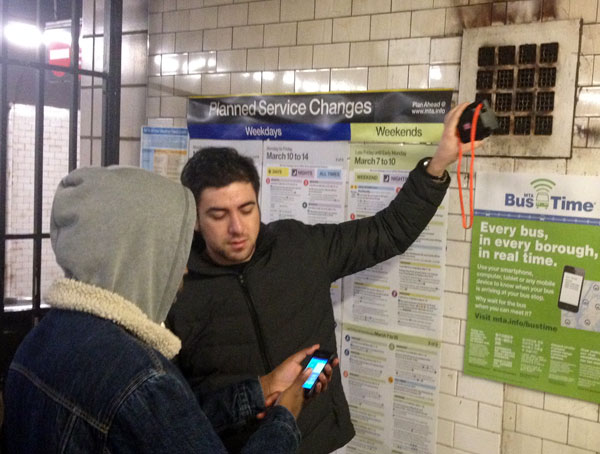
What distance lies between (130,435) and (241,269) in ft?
3.65

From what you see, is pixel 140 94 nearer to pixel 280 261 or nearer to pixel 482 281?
pixel 280 261

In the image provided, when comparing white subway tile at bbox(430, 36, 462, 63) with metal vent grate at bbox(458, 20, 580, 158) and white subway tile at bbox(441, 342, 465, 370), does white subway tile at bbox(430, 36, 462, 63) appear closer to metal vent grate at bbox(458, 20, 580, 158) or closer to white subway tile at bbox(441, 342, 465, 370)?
metal vent grate at bbox(458, 20, 580, 158)

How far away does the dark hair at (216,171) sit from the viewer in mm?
2263

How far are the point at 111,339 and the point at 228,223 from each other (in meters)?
0.99

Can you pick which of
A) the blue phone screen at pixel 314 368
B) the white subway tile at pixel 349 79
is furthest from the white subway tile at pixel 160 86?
the blue phone screen at pixel 314 368

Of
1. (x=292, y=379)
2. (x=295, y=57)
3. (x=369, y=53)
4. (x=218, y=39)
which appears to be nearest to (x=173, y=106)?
(x=218, y=39)

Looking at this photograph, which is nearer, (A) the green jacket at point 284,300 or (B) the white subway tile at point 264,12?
(A) the green jacket at point 284,300

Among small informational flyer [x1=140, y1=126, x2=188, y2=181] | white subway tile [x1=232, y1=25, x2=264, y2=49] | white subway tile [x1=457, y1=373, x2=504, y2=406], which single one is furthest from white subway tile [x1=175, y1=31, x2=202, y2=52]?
white subway tile [x1=457, y1=373, x2=504, y2=406]

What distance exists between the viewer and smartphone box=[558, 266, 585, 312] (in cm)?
234

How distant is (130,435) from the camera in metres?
1.20

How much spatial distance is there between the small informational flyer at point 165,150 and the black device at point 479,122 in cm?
183

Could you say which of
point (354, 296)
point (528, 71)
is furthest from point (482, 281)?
point (528, 71)

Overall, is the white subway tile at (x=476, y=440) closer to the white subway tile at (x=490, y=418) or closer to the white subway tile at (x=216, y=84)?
the white subway tile at (x=490, y=418)

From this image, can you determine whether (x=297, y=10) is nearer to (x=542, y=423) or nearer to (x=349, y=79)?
(x=349, y=79)
